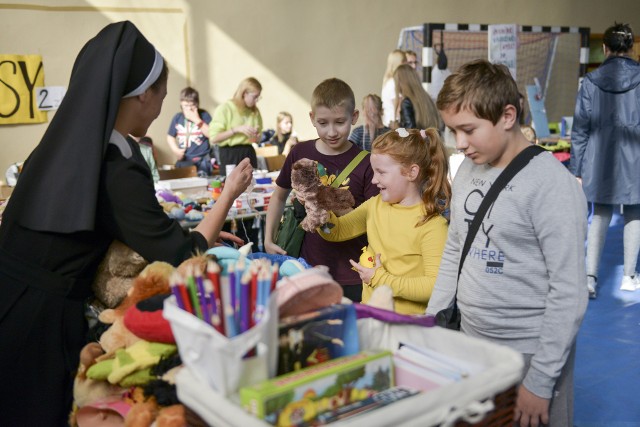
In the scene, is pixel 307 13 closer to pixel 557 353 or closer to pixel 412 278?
pixel 412 278

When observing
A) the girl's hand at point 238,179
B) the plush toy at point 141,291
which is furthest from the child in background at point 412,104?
the plush toy at point 141,291

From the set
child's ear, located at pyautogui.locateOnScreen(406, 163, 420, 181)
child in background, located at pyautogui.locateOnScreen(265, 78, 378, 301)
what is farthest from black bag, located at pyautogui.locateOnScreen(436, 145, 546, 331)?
child in background, located at pyautogui.locateOnScreen(265, 78, 378, 301)

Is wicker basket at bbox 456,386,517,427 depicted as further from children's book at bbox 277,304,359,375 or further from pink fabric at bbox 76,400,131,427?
pink fabric at bbox 76,400,131,427

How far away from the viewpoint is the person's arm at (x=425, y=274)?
2.02 meters

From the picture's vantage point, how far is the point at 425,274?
2.08 metres

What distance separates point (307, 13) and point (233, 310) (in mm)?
8706

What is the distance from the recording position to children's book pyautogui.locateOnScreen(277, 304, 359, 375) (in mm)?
1079

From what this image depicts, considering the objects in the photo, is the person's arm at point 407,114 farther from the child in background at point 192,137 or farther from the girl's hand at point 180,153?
the girl's hand at point 180,153

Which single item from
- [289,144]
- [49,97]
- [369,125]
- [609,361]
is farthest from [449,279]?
[289,144]

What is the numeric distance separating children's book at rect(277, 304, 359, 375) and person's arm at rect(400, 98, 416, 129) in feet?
13.7

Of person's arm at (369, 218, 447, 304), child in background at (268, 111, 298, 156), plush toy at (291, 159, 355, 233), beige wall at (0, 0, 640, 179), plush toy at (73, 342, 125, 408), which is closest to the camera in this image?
plush toy at (73, 342, 125, 408)

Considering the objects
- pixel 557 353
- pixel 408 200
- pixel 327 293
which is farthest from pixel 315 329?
pixel 408 200

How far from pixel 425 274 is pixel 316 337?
101 cm

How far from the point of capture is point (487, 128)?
158cm
